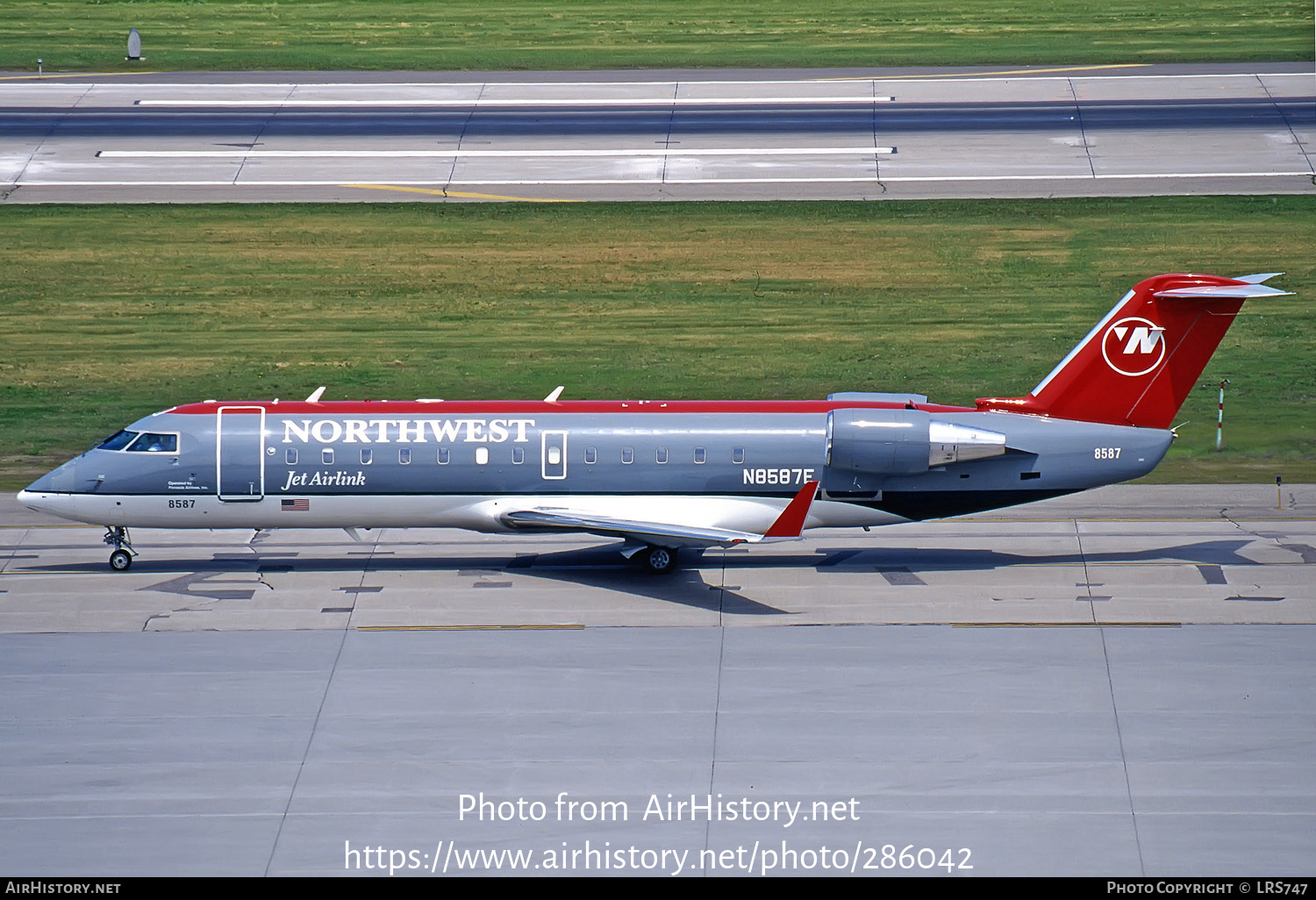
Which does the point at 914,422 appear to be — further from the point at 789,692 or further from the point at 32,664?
the point at 32,664

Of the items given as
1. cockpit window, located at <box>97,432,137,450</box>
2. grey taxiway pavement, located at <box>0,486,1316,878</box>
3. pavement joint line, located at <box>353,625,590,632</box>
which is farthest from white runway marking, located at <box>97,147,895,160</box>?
pavement joint line, located at <box>353,625,590,632</box>

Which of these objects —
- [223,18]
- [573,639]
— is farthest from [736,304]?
[223,18]

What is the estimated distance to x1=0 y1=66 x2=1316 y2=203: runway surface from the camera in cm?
6247

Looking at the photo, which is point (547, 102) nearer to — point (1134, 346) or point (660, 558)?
point (660, 558)

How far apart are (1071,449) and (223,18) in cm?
6040

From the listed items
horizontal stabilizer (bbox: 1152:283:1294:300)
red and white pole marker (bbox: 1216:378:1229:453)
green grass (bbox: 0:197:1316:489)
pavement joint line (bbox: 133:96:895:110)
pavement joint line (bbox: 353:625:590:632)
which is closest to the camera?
pavement joint line (bbox: 353:625:590:632)

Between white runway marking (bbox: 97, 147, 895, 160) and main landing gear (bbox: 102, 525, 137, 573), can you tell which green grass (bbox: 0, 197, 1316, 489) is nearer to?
white runway marking (bbox: 97, 147, 895, 160)

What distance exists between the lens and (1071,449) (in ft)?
113

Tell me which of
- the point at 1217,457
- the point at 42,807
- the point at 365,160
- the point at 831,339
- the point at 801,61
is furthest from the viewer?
the point at 801,61

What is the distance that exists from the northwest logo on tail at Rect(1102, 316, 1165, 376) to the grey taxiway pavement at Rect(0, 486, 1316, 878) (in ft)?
14.2

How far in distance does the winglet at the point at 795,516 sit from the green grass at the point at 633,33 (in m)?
46.8

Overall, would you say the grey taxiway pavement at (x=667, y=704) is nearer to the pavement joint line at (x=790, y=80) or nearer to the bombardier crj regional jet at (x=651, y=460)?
the bombardier crj regional jet at (x=651, y=460)

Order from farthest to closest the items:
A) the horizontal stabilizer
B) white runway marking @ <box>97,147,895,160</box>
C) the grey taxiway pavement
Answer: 1. white runway marking @ <box>97,147,895,160</box>
2. the horizontal stabilizer
3. the grey taxiway pavement

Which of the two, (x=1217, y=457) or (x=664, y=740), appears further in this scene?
(x=1217, y=457)
